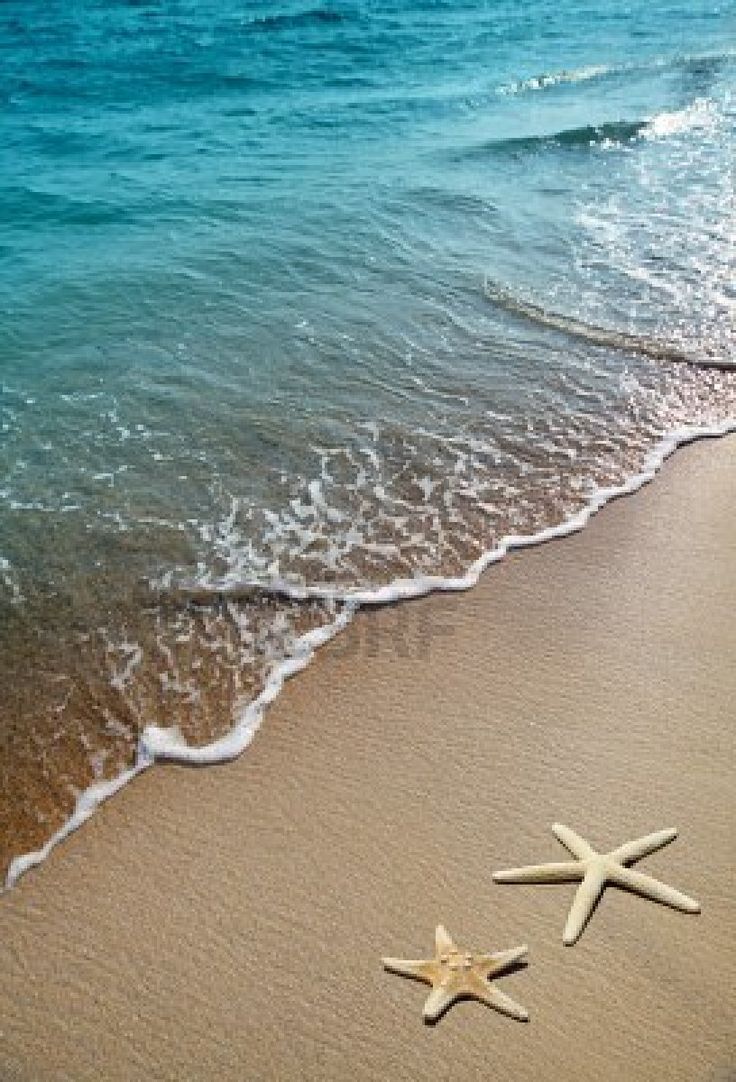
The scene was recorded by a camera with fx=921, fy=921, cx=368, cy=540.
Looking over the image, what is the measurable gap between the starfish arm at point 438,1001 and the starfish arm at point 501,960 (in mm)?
178

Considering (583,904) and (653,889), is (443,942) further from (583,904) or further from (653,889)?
(653,889)

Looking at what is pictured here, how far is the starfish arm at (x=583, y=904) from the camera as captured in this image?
4160mm

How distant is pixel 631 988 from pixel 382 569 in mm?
3285

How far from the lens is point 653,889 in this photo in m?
4.31

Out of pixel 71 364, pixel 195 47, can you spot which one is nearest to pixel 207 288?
pixel 71 364

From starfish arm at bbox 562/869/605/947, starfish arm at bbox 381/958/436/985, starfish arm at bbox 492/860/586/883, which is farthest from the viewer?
starfish arm at bbox 492/860/586/883

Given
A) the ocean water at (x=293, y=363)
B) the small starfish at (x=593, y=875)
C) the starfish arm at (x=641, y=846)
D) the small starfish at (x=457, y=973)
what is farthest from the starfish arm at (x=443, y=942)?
the ocean water at (x=293, y=363)

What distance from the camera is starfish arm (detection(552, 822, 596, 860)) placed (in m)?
4.48

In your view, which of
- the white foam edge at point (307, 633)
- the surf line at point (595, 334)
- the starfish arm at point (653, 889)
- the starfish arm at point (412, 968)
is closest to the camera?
the starfish arm at point (412, 968)

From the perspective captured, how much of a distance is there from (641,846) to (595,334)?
6.36 metres

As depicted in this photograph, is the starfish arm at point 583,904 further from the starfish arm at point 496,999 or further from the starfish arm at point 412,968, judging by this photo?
the starfish arm at point 412,968

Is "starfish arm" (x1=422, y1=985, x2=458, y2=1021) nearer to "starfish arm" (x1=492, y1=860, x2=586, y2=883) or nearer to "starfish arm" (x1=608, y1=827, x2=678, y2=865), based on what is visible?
"starfish arm" (x1=492, y1=860, x2=586, y2=883)

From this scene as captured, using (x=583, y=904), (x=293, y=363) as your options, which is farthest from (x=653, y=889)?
(x=293, y=363)

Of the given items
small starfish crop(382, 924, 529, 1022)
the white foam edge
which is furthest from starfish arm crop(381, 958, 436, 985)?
the white foam edge
